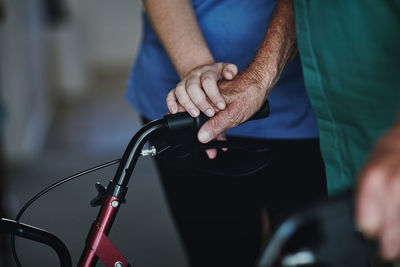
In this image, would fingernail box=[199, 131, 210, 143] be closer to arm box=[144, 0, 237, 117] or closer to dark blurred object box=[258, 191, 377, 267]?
arm box=[144, 0, 237, 117]

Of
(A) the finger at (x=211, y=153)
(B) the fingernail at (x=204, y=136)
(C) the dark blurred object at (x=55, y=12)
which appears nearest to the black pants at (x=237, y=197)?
(A) the finger at (x=211, y=153)

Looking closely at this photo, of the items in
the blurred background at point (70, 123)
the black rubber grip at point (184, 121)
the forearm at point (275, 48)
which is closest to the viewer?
the black rubber grip at point (184, 121)

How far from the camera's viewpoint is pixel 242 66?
1169 mm

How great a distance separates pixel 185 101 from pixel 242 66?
0.97ft

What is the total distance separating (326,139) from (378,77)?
0.15 metres

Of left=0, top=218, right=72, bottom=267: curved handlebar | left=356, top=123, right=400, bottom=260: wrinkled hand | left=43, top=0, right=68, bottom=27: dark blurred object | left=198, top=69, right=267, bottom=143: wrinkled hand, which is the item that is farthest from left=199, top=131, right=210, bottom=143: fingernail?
left=43, top=0, right=68, bottom=27: dark blurred object

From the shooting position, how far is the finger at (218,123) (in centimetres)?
90

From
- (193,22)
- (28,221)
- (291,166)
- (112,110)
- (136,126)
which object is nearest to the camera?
(193,22)

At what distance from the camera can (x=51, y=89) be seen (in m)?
4.77

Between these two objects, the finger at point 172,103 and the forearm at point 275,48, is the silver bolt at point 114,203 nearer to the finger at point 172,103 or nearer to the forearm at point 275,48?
the finger at point 172,103

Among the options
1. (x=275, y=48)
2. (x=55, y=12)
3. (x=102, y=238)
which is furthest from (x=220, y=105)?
(x=55, y=12)

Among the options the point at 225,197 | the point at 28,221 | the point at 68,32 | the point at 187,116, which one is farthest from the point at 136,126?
the point at 187,116

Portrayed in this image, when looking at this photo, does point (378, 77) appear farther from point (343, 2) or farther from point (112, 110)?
point (112, 110)

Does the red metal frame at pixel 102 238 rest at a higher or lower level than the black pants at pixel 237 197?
higher
